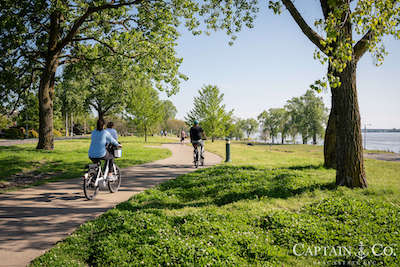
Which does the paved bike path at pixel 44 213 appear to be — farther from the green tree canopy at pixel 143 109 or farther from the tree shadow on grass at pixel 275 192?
the green tree canopy at pixel 143 109

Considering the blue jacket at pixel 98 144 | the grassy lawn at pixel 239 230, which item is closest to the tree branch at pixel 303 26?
the grassy lawn at pixel 239 230

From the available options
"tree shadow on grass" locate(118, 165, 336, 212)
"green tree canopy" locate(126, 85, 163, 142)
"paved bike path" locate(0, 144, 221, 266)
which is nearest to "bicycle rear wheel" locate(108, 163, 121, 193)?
"paved bike path" locate(0, 144, 221, 266)

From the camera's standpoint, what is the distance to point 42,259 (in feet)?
11.3

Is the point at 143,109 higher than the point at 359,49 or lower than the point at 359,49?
higher

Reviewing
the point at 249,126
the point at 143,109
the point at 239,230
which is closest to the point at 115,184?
the point at 239,230

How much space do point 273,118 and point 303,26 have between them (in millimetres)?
100014

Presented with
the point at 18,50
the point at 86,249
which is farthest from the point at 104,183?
the point at 18,50

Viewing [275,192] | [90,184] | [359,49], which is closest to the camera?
[90,184]

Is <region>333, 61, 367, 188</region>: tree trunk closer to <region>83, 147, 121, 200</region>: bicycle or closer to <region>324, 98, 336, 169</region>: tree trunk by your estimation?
<region>324, 98, 336, 169</region>: tree trunk

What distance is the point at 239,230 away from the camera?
14.5 ft

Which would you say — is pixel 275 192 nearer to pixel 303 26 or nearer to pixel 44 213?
pixel 303 26

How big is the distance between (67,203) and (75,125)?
77.9 m

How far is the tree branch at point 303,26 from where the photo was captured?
762 cm

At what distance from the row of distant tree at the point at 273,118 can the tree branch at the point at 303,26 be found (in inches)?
1279
